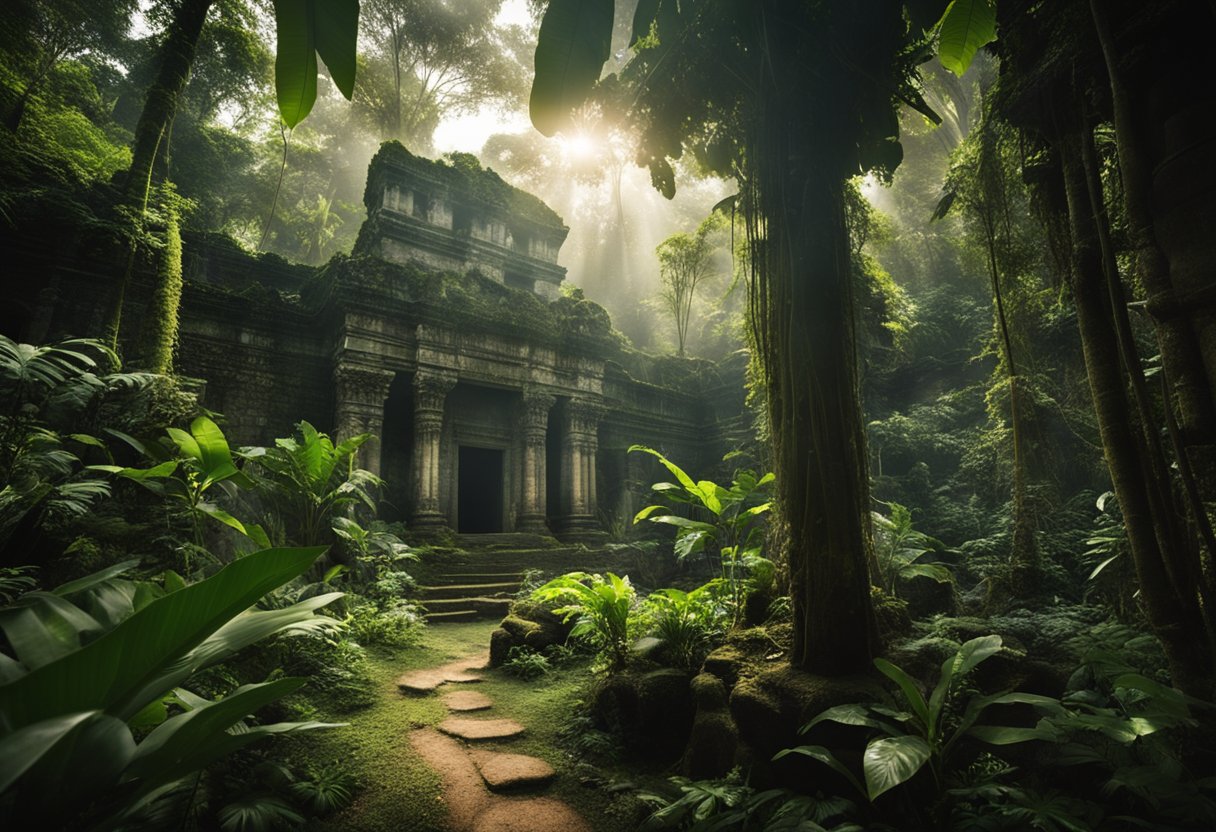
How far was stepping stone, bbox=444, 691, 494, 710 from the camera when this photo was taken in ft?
12.1

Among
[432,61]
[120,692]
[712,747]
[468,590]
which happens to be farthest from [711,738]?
[432,61]

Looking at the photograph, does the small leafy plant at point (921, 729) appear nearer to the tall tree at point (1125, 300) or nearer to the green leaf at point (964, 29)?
the tall tree at point (1125, 300)

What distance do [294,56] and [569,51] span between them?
0.46 meters

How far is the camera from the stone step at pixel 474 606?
7.01 m

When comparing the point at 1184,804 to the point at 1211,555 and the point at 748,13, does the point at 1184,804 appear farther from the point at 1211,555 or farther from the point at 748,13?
the point at 748,13

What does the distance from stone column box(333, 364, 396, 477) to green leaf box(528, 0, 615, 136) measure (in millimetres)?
9059

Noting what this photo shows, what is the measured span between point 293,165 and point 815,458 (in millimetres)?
31760

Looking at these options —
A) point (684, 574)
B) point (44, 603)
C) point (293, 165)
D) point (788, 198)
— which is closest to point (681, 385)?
point (684, 574)

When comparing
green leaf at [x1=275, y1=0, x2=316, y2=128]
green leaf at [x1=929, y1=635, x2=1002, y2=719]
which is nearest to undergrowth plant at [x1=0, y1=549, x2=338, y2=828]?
green leaf at [x1=275, y1=0, x2=316, y2=128]

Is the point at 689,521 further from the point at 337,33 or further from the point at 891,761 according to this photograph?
the point at 337,33

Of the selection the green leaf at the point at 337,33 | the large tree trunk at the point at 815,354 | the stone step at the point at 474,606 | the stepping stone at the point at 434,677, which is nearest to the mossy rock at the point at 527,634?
the stepping stone at the point at 434,677

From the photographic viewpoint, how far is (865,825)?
6.28 ft

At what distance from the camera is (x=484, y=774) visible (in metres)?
2.65

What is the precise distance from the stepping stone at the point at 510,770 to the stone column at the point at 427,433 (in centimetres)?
695
